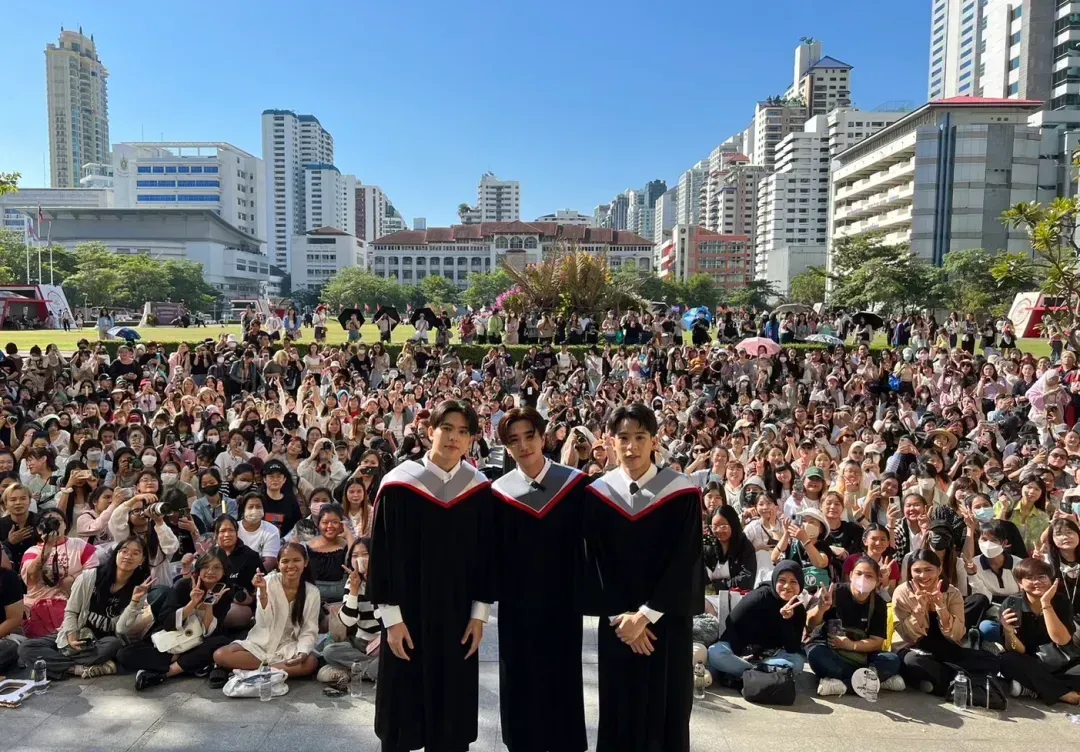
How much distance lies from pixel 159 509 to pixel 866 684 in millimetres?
5289

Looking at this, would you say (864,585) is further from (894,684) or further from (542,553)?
(542,553)

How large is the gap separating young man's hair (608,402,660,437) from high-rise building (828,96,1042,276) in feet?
223

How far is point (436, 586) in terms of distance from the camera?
3.73 m

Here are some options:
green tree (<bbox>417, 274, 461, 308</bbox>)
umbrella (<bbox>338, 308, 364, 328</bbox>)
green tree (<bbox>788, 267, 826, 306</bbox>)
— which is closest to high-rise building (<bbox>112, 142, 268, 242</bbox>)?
green tree (<bbox>417, 274, 461, 308</bbox>)

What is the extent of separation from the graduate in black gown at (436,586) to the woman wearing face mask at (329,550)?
2.35 meters

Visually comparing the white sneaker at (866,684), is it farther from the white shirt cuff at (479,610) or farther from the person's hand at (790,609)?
the white shirt cuff at (479,610)

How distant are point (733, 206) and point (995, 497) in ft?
476

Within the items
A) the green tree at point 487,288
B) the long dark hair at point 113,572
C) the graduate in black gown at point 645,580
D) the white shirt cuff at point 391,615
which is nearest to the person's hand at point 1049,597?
the graduate in black gown at point 645,580

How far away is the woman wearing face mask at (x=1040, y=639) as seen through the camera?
4801mm

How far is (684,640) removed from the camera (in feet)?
12.0

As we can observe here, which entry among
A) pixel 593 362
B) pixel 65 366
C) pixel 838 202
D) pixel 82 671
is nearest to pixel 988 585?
pixel 82 671

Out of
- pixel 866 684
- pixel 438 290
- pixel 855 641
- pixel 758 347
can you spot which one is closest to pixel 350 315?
pixel 758 347

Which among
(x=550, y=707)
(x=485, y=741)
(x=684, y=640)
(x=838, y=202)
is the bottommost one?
(x=485, y=741)

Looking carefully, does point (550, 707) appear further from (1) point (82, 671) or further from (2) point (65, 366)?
(2) point (65, 366)
